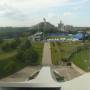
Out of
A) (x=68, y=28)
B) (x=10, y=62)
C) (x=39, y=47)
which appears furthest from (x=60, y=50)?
(x=10, y=62)

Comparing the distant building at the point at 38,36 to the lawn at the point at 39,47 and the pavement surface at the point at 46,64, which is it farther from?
the pavement surface at the point at 46,64

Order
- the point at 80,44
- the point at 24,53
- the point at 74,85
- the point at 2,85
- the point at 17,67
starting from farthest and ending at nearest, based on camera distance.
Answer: the point at 80,44 < the point at 24,53 < the point at 17,67 < the point at 2,85 < the point at 74,85

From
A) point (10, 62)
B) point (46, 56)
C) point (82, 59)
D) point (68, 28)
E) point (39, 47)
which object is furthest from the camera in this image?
point (68, 28)

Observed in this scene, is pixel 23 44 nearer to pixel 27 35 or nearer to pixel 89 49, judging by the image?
pixel 27 35

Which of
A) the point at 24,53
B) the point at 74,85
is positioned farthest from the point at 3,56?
the point at 74,85

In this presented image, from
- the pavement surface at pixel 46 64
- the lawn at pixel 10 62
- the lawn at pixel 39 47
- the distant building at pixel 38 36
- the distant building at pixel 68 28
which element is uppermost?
the distant building at pixel 68 28

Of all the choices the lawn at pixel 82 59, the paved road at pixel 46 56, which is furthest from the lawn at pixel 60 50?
the lawn at pixel 82 59

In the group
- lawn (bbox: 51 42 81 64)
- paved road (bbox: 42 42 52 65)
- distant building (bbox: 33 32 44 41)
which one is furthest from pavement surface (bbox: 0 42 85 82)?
distant building (bbox: 33 32 44 41)

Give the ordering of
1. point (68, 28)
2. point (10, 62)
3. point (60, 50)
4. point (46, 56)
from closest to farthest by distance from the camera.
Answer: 1. point (10, 62)
2. point (46, 56)
3. point (60, 50)
4. point (68, 28)

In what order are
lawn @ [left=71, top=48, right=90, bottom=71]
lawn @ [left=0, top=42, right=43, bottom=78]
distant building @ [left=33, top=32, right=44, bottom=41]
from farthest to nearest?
distant building @ [left=33, top=32, right=44, bottom=41] < lawn @ [left=71, top=48, right=90, bottom=71] < lawn @ [left=0, top=42, right=43, bottom=78]

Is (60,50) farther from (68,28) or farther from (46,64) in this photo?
(68,28)

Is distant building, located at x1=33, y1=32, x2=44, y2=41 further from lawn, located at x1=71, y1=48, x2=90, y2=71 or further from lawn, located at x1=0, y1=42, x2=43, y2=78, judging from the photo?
lawn, located at x1=71, y1=48, x2=90, y2=71
